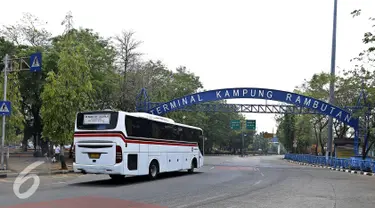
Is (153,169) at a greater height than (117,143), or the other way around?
(117,143)

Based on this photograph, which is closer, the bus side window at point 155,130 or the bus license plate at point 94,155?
the bus license plate at point 94,155

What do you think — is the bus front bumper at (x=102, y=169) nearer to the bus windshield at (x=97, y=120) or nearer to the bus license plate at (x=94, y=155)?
the bus license plate at (x=94, y=155)

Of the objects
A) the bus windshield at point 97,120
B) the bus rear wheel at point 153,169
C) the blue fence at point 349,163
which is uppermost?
the bus windshield at point 97,120

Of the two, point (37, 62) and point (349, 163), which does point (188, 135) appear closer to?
point (37, 62)

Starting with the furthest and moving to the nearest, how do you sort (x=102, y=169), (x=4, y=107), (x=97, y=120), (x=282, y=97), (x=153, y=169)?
(x=282, y=97), (x=4, y=107), (x=153, y=169), (x=97, y=120), (x=102, y=169)

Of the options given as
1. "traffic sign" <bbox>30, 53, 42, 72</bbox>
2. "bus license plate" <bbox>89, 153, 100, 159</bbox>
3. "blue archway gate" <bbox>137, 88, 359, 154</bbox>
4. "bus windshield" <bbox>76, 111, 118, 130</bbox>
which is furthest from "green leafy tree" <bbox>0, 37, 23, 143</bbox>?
"blue archway gate" <bbox>137, 88, 359, 154</bbox>

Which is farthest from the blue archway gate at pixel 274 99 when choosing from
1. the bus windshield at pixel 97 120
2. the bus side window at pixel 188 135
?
the bus windshield at pixel 97 120

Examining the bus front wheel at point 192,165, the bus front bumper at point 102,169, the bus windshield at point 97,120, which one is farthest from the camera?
the bus front wheel at point 192,165

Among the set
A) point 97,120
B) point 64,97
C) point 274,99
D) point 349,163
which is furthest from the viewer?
point 274,99

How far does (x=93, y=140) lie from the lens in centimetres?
1703

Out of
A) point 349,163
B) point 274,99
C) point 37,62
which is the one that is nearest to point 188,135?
point 37,62

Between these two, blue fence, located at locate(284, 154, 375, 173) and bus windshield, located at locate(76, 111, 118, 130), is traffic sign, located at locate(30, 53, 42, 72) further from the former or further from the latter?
blue fence, located at locate(284, 154, 375, 173)

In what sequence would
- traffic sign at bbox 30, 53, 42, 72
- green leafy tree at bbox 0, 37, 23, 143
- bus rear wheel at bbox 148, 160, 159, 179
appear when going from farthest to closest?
1. green leafy tree at bbox 0, 37, 23, 143
2. traffic sign at bbox 30, 53, 42, 72
3. bus rear wheel at bbox 148, 160, 159, 179

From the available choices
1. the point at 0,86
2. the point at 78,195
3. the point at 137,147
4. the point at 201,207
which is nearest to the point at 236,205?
the point at 201,207
